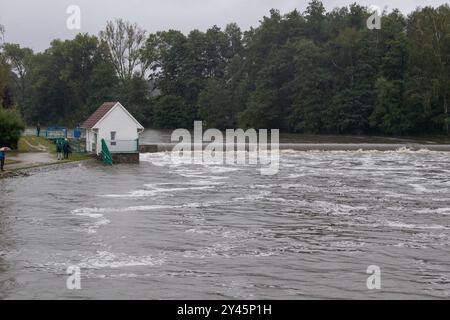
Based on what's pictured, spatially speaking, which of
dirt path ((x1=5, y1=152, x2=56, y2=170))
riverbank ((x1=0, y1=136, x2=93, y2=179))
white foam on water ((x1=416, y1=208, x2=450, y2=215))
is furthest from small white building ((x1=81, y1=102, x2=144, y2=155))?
white foam on water ((x1=416, y1=208, x2=450, y2=215))

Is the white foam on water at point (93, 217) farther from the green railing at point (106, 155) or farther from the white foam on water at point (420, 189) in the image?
the green railing at point (106, 155)

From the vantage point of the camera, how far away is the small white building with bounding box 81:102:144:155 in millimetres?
47219

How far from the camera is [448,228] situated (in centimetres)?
2145

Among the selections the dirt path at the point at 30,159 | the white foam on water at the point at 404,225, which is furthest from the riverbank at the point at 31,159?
the white foam on water at the point at 404,225

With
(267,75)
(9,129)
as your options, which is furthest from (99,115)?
(267,75)

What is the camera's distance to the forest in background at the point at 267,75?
83.4 metres

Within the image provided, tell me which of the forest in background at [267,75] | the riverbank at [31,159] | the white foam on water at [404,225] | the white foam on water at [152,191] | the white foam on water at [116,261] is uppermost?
the forest in background at [267,75]

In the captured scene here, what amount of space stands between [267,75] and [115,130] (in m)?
58.0

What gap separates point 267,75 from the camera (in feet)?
336

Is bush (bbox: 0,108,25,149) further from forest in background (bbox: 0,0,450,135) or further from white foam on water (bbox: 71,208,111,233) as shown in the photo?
white foam on water (bbox: 71,208,111,233)

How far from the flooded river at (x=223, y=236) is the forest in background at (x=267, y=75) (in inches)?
1146

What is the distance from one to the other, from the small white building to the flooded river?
1027 centimetres
